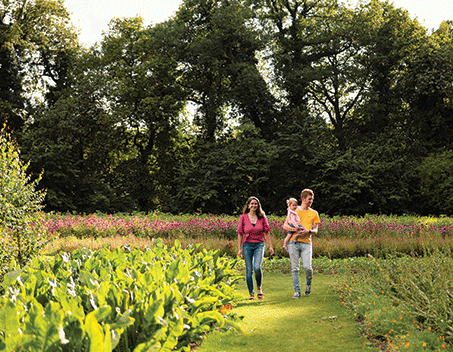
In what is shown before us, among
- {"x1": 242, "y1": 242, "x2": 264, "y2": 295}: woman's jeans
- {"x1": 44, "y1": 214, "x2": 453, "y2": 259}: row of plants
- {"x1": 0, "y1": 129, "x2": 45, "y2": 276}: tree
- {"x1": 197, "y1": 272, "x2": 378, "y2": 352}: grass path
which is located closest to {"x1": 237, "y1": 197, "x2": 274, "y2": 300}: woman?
{"x1": 242, "y1": 242, "x2": 264, "y2": 295}: woman's jeans

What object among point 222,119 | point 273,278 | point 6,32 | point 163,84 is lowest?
point 273,278

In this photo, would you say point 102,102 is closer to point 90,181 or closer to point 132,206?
point 90,181

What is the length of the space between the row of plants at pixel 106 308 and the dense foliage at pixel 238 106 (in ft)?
67.2

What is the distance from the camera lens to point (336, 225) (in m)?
15.7

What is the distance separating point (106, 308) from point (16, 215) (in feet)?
17.1

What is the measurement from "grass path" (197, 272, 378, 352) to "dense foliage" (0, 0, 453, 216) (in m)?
18.7

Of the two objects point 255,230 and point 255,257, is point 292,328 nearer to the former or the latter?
point 255,257

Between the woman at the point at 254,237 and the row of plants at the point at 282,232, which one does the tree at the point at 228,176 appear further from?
the woman at the point at 254,237

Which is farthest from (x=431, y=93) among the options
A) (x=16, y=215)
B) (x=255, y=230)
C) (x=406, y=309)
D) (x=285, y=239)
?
(x=16, y=215)

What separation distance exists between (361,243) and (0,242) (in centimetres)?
1017

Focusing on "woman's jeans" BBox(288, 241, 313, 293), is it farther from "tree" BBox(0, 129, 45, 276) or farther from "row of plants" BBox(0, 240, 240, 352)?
"tree" BBox(0, 129, 45, 276)

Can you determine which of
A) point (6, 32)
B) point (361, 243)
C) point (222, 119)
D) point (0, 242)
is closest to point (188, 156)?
point (222, 119)

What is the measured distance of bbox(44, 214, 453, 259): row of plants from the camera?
13086mm

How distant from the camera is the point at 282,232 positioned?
15.3 meters
